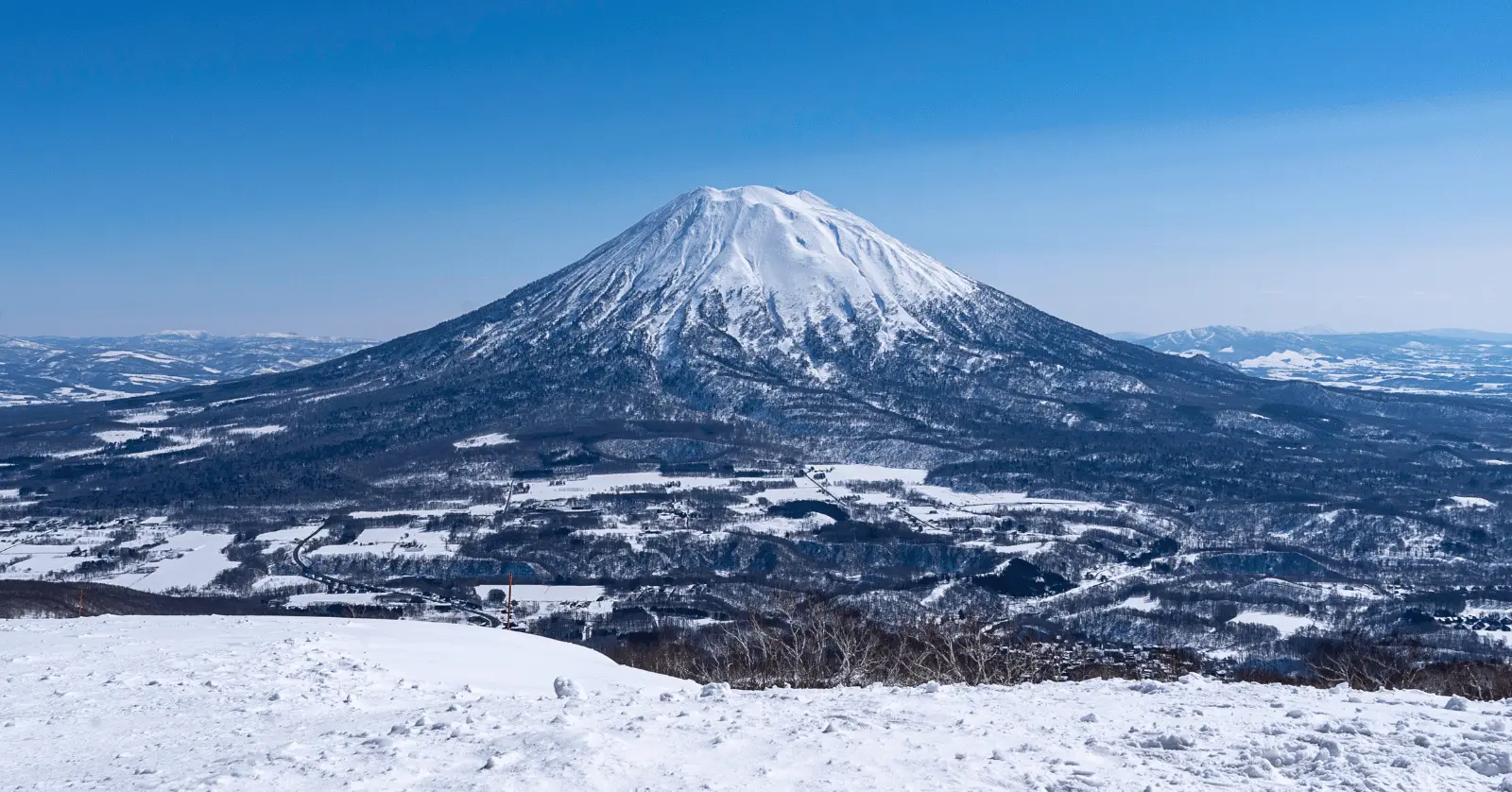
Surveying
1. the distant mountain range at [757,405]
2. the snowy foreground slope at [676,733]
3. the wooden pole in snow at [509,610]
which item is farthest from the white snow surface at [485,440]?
the snowy foreground slope at [676,733]

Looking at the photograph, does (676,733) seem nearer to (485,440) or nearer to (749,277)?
(485,440)

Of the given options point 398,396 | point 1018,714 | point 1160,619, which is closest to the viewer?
point 1018,714

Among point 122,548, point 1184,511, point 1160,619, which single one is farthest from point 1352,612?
point 122,548

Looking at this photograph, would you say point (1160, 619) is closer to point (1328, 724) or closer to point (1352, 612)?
point (1352, 612)

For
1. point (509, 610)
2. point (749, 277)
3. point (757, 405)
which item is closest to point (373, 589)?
point (509, 610)

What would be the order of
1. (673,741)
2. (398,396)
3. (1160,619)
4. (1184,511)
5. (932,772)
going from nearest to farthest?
1. (932,772)
2. (673,741)
3. (1160,619)
4. (1184,511)
5. (398,396)

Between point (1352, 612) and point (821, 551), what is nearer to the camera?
point (1352, 612)
